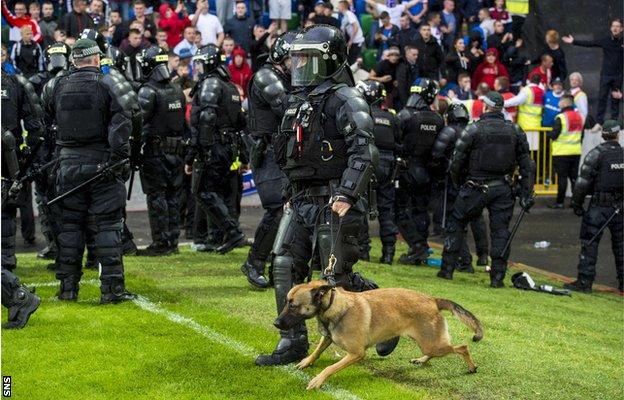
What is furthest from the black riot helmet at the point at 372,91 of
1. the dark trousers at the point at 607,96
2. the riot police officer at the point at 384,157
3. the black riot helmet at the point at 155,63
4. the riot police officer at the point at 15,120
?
the dark trousers at the point at 607,96

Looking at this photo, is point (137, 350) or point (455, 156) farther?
point (455, 156)

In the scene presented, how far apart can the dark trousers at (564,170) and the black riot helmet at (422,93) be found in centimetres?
696

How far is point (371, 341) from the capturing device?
7.73 metres

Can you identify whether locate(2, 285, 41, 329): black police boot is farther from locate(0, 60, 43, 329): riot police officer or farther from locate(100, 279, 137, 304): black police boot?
locate(0, 60, 43, 329): riot police officer

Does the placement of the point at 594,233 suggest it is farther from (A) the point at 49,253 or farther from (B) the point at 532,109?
(B) the point at 532,109

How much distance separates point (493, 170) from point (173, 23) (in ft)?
32.7

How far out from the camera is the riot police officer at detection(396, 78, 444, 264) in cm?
1466

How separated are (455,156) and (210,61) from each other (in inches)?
125

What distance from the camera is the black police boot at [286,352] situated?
27.1ft

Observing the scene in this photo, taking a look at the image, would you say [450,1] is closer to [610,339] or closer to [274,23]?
[274,23]

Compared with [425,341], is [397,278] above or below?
below

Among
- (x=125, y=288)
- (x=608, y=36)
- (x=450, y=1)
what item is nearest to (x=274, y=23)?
(x=450, y=1)

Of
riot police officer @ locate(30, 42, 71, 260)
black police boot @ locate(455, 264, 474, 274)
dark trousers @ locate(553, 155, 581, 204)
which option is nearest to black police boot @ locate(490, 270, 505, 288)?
black police boot @ locate(455, 264, 474, 274)

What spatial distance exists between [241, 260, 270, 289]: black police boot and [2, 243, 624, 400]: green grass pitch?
110mm
